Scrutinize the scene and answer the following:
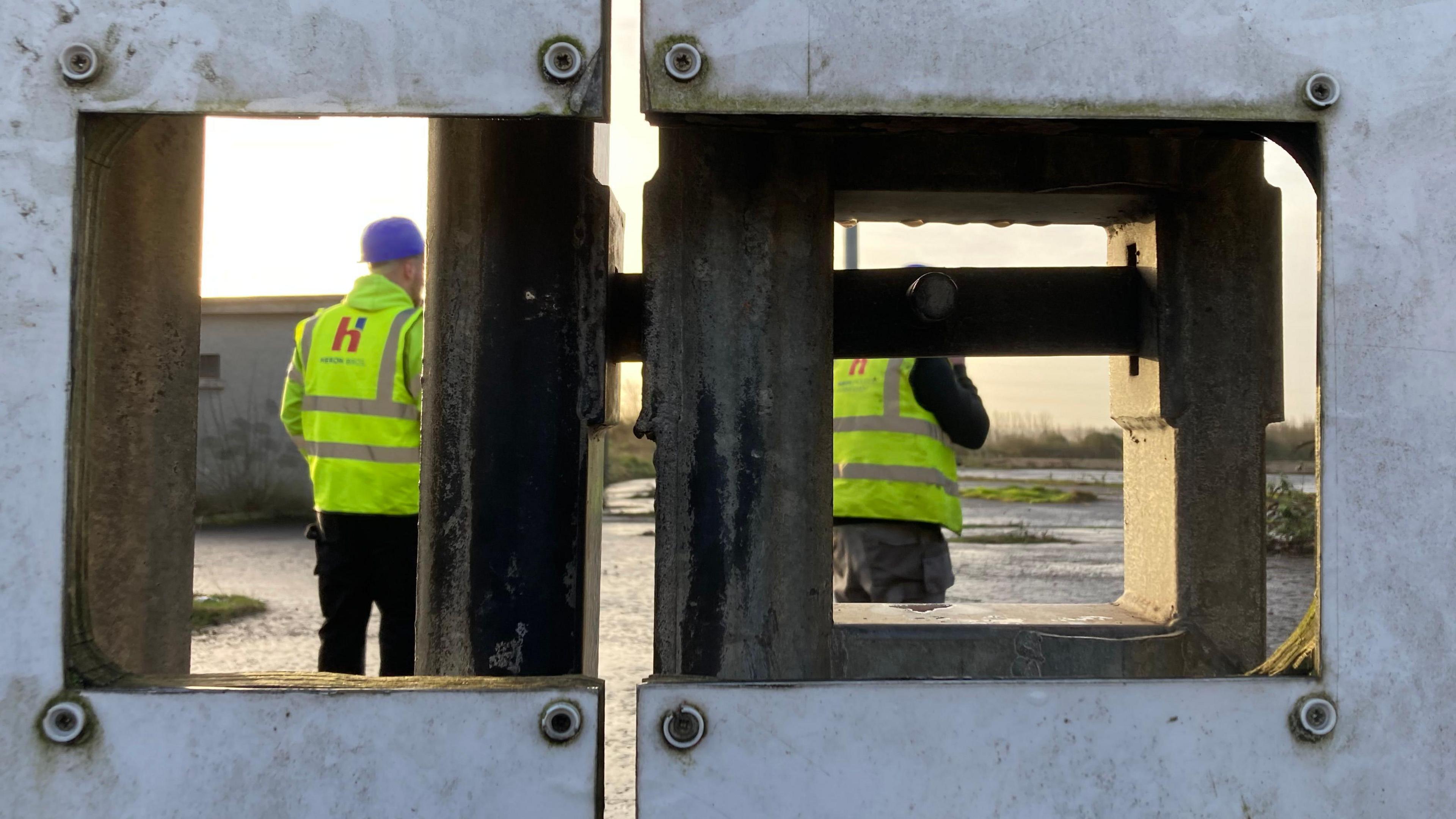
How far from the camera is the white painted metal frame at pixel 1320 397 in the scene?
110 cm

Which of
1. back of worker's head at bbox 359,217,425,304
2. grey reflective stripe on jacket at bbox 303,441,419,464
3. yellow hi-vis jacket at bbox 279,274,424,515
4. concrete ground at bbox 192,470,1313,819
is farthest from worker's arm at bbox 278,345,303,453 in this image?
concrete ground at bbox 192,470,1313,819

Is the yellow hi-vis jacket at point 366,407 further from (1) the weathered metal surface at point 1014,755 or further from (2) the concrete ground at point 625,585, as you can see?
(1) the weathered metal surface at point 1014,755

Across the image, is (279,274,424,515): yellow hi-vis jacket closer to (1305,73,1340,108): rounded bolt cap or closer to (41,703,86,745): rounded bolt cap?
(41,703,86,745): rounded bolt cap

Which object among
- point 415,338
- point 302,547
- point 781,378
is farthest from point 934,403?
point 302,547

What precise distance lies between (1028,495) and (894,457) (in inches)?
556

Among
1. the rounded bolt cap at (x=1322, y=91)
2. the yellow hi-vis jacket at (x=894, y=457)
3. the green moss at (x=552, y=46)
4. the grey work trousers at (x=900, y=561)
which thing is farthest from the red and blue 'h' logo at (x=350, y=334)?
the rounded bolt cap at (x=1322, y=91)

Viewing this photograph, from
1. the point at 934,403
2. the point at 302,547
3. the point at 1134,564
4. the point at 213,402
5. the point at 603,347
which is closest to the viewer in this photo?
the point at 603,347

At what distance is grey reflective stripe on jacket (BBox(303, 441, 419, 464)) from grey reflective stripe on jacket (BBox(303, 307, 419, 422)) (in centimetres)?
1

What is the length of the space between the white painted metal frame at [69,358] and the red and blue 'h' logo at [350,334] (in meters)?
2.88

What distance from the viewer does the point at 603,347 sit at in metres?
1.51

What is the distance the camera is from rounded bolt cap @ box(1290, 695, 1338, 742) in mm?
1105

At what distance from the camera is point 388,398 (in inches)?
151

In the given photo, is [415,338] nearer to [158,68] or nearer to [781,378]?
[781,378]

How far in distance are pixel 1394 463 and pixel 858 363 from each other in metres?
2.98
